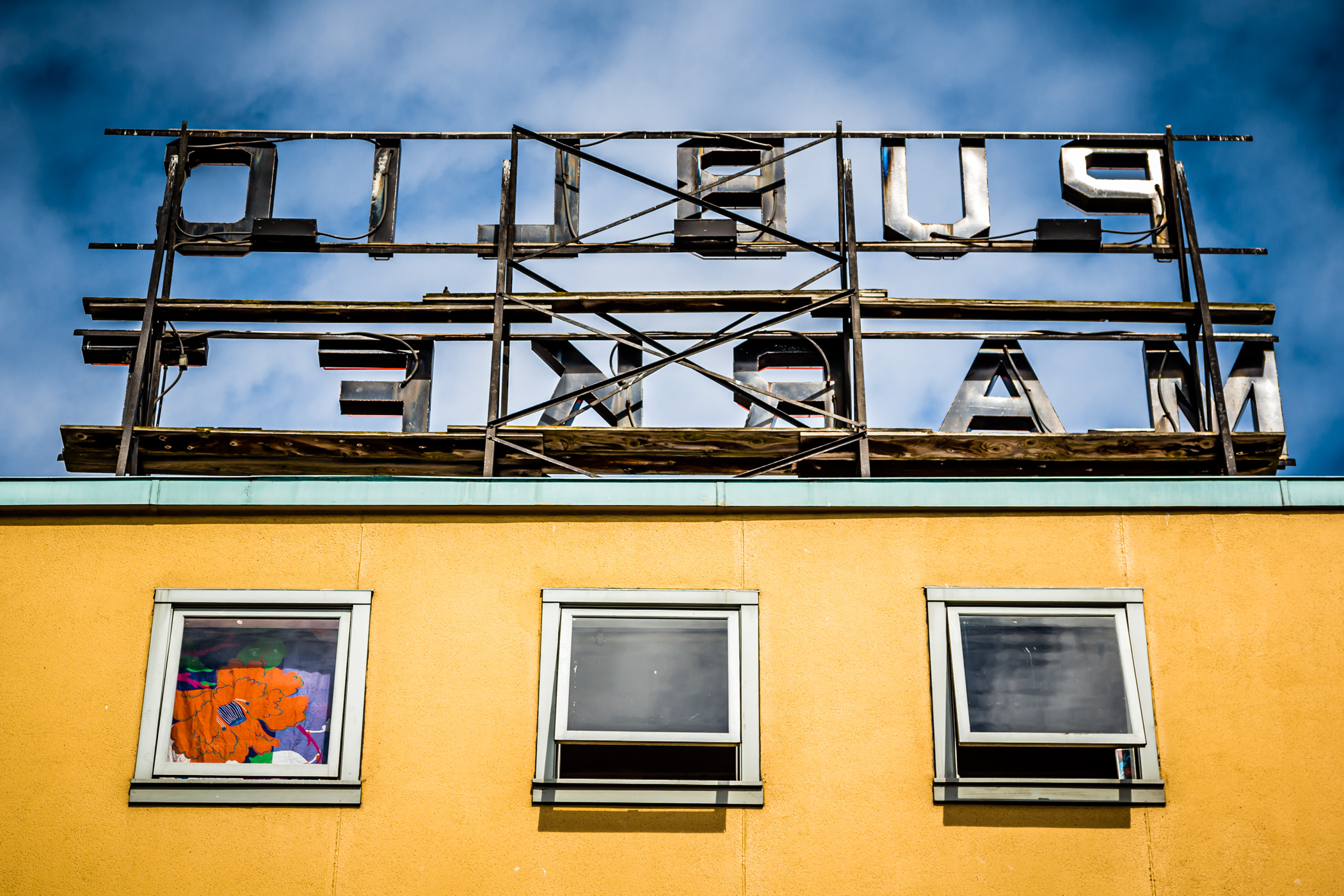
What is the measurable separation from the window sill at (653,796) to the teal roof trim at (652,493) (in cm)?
205

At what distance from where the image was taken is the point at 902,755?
9.18 m

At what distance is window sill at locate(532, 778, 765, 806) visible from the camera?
9070 millimetres

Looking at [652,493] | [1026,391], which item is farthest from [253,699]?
[1026,391]

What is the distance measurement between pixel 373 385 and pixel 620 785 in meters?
6.00

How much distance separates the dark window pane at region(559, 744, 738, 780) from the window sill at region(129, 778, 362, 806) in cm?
156

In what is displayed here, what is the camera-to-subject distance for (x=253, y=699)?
9.43 metres

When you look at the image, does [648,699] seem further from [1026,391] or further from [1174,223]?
[1174,223]

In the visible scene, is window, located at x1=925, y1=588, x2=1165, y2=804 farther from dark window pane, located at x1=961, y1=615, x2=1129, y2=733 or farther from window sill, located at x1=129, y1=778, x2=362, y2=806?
window sill, located at x1=129, y1=778, x2=362, y2=806

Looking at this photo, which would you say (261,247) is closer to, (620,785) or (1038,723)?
(620,785)

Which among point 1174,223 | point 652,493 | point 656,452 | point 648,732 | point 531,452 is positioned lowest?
point 648,732

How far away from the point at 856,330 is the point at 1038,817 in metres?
5.07

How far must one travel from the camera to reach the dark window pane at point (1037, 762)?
30.1 feet

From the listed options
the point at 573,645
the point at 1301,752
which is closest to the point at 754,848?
the point at 573,645

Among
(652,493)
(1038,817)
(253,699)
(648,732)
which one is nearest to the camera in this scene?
(1038,817)
